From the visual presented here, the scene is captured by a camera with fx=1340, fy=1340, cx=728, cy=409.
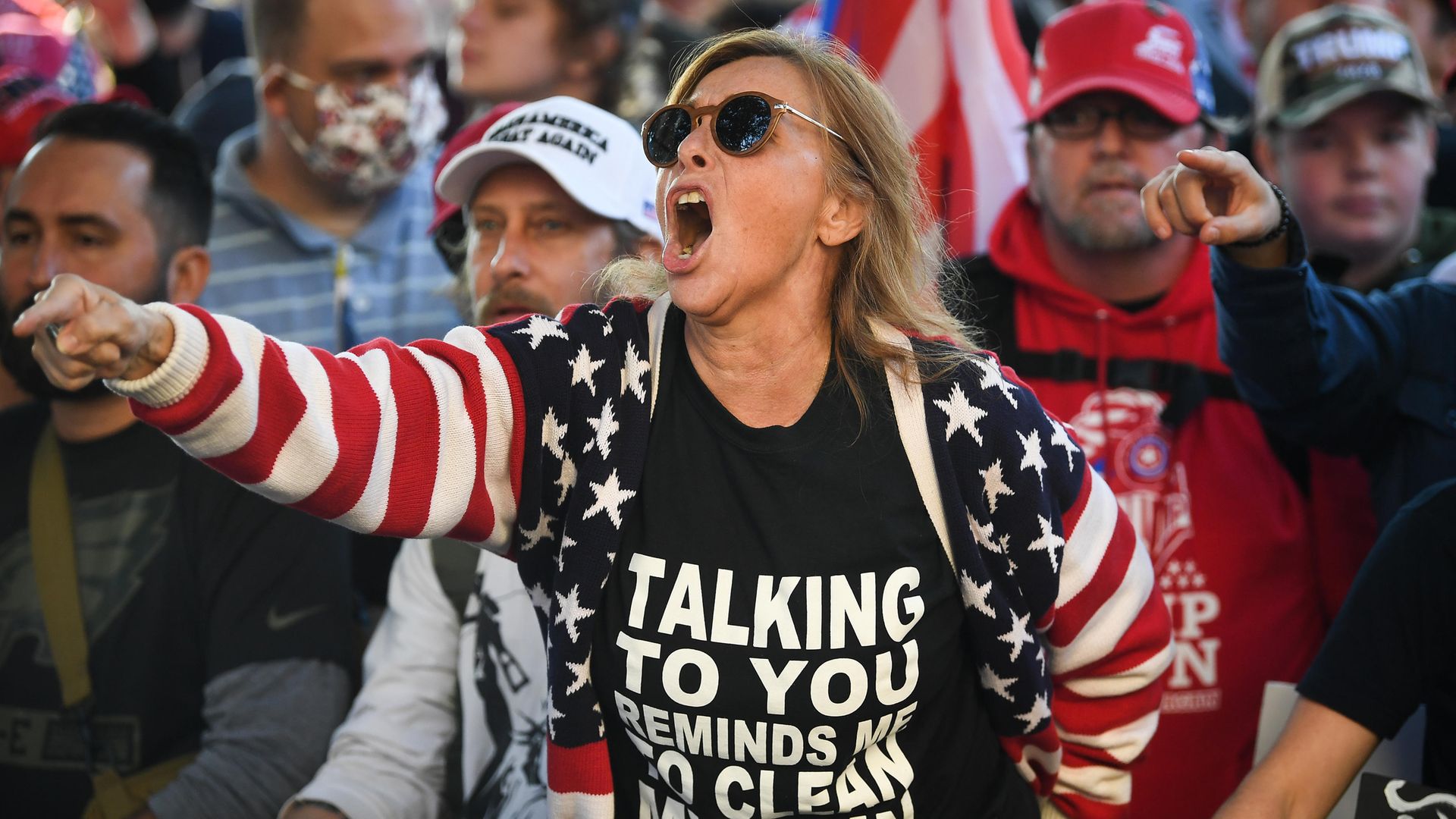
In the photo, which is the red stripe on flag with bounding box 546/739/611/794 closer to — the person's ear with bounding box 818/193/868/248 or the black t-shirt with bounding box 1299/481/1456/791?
the person's ear with bounding box 818/193/868/248

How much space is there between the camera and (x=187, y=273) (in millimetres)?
3373

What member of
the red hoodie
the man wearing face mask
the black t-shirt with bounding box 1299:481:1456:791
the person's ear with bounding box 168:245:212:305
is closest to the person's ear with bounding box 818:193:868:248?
the black t-shirt with bounding box 1299:481:1456:791

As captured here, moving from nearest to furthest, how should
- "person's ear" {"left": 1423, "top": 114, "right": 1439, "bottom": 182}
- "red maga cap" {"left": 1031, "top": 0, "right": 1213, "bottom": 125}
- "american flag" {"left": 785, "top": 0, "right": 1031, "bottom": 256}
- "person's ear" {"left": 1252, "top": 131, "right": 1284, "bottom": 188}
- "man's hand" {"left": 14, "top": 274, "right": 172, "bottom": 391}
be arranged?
1. "man's hand" {"left": 14, "top": 274, "right": 172, "bottom": 391}
2. "red maga cap" {"left": 1031, "top": 0, "right": 1213, "bottom": 125}
3. "person's ear" {"left": 1423, "top": 114, "right": 1439, "bottom": 182}
4. "person's ear" {"left": 1252, "top": 131, "right": 1284, "bottom": 188}
5. "american flag" {"left": 785, "top": 0, "right": 1031, "bottom": 256}

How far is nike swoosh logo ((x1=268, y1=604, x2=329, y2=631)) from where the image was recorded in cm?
287

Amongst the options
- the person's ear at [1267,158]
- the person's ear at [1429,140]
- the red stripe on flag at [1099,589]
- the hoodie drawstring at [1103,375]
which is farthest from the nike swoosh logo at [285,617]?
the person's ear at [1429,140]

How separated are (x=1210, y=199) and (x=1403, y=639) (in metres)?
0.82

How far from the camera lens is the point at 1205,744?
2924 millimetres

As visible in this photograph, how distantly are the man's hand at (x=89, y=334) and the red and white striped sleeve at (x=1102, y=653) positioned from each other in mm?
1345

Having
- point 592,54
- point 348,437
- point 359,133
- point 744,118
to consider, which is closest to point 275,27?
point 359,133

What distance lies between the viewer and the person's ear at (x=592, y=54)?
4.70 m

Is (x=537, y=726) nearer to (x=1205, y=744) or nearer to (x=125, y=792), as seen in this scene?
(x=125, y=792)

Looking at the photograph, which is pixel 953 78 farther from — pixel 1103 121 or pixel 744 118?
pixel 744 118

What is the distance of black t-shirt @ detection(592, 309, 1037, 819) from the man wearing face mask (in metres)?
2.31

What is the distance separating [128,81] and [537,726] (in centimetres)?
413
